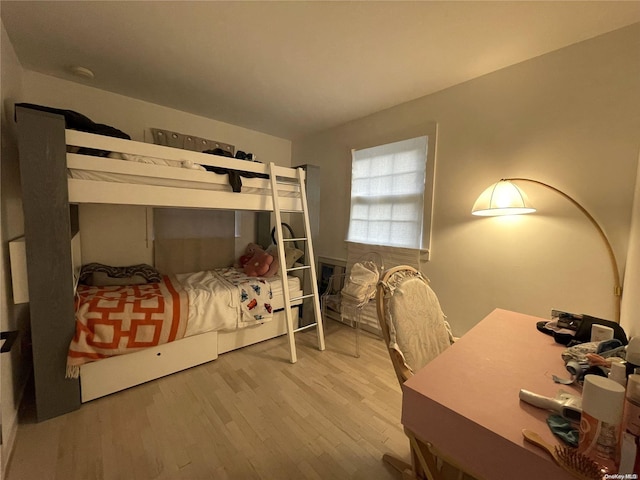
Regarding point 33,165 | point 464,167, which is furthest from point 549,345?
point 33,165

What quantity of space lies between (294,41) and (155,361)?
2545 millimetres

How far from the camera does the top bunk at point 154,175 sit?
1.58m

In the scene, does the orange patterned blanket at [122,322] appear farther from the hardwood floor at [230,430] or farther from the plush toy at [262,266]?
the plush toy at [262,266]

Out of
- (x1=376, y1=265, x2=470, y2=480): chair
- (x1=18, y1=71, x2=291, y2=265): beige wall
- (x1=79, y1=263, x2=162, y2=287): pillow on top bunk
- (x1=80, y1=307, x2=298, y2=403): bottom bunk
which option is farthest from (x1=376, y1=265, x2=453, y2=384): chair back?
(x1=18, y1=71, x2=291, y2=265): beige wall

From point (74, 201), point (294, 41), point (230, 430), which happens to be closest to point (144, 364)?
point (230, 430)

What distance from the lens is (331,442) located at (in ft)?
4.82

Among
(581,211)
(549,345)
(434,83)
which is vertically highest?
(434,83)

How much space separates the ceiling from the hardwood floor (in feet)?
8.15

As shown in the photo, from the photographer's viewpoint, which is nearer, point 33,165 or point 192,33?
point 33,165

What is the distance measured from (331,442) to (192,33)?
273cm

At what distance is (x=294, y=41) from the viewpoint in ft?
5.83

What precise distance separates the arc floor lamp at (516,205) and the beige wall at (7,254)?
9.83 ft

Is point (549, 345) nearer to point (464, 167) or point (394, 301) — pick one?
point (394, 301)

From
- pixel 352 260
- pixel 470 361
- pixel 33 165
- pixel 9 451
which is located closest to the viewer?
pixel 470 361
